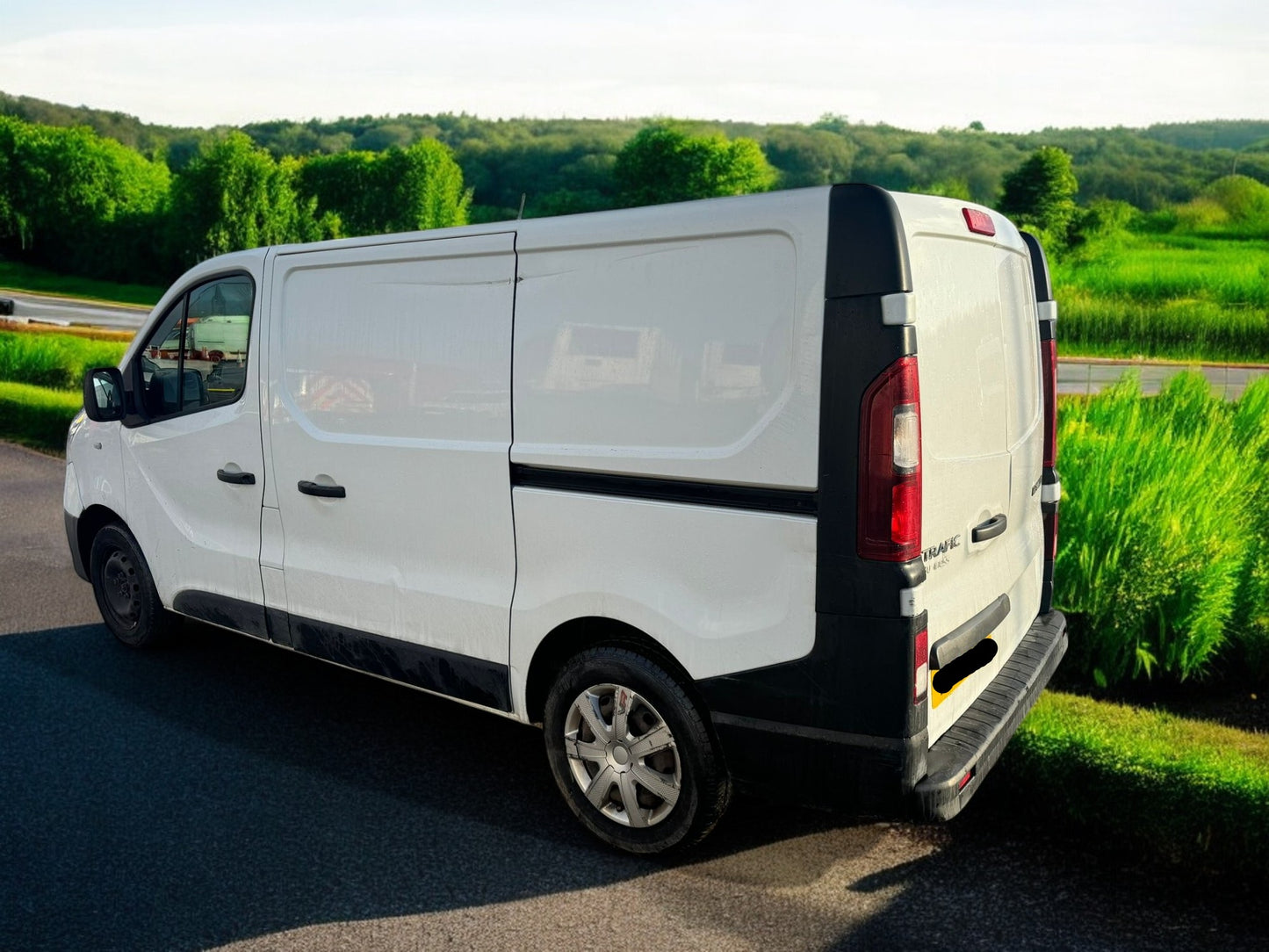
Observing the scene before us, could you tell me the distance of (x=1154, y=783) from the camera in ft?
11.7

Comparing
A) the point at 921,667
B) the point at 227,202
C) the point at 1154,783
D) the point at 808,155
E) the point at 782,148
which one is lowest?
the point at 1154,783

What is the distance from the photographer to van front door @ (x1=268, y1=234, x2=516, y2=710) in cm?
388

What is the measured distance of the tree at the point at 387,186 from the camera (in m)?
114

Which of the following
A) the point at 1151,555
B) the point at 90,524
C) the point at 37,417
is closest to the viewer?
the point at 1151,555

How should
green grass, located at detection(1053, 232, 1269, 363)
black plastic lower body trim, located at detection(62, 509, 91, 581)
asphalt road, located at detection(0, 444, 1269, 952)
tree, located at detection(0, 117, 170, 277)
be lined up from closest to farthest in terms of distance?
asphalt road, located at detection(0, 444, 1269, 952) → black plastic lower body trim, located at detection(62, 509, 91, 581) → green grass, located at detection(1053, 232, 1269, 363) → tree, located at detection(0, 117, 170, 277)

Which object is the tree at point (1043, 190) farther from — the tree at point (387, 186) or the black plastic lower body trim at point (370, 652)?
the black plastic lower body trim at point (370, 652)

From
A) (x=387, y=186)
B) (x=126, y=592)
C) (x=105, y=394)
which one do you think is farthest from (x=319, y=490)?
(x=387, y=186)

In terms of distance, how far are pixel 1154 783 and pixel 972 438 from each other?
1280mm

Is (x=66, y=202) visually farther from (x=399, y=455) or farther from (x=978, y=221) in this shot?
(x=978, y=221)

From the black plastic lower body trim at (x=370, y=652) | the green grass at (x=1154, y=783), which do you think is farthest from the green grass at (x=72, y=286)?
the green grass at (x=1154, y=783)

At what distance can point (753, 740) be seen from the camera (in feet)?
10.8

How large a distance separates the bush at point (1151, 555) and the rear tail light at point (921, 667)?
2253 mm

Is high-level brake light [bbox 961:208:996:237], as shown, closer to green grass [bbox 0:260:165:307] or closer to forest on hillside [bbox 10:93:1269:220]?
green grass [bbox 0:260:165:307]

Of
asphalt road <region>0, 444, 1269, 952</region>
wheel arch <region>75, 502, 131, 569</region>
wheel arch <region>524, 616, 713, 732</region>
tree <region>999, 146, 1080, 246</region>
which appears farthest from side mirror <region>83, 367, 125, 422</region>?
tree <region>999, 146, 1080, 246</region>
